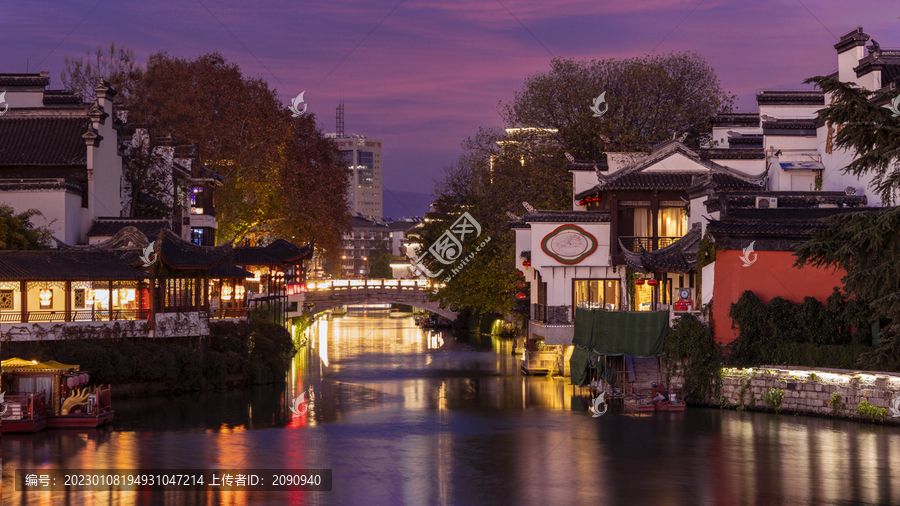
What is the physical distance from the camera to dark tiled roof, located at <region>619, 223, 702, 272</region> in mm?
39031

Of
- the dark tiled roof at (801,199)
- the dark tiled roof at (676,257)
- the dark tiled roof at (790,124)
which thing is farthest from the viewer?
the dark tiled roof at (790,124)

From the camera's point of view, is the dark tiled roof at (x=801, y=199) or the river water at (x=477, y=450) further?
the dark tiled roof at (x=801, y=199)

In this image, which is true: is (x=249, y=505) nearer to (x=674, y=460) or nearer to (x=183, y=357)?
(x=674, y=460)

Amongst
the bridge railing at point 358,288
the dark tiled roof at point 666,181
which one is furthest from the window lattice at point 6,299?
the bridge railing at point 358,288

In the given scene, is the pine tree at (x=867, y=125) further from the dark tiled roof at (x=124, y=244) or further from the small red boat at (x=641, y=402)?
the dark tiled roof at (x=124, y=244)

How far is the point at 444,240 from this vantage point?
74750mm

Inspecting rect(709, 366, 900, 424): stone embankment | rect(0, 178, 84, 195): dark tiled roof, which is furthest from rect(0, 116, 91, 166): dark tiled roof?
rect(709, 366, 900, 424): stone embankment

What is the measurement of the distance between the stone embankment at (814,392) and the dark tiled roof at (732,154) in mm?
15383

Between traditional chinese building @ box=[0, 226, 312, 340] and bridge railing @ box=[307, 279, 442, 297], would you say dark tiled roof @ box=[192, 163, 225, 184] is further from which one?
bridge railing @ box=[307, 279, 442, 297]

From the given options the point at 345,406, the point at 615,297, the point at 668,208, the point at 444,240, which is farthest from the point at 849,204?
the point at 444,240

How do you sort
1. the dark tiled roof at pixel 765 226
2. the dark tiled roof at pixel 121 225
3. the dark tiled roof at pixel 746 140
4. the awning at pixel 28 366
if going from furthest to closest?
the dark tiled roof at pixel 746 140, the dark tiled roof at pixel 121 225, the dark tiled roof at pixel 765 226, the awning at pixel 28 366

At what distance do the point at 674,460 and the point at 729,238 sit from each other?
11.6 meters

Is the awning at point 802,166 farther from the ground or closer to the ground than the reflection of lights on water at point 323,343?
farther from the ground

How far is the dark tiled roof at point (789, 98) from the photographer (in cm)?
5762
